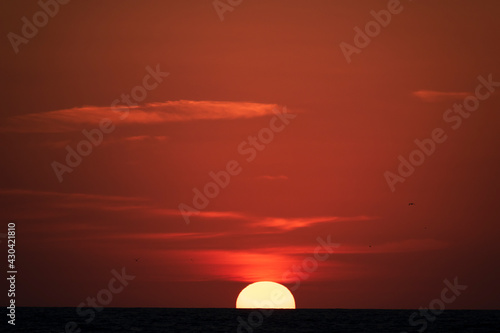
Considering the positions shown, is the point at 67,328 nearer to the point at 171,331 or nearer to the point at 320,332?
the point at 171,331

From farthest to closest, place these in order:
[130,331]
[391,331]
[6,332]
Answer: [391,331]
[130,331]
[6,332]

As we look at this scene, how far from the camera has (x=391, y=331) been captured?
387 feet

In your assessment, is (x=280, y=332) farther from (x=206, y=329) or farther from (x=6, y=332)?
(x=6, y=332)

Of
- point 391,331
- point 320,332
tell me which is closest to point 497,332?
point 391,331

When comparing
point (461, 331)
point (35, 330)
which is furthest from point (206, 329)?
point (461, 331)

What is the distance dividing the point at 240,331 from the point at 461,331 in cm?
3775

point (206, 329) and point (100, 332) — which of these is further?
point (206, 329)

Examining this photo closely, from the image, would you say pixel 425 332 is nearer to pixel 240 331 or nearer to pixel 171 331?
pixel 240 331

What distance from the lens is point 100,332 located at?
104 meters

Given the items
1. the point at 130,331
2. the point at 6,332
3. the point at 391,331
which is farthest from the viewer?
the point at 391,331

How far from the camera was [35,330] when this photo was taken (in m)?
106

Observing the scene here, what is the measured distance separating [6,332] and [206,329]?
3188cm

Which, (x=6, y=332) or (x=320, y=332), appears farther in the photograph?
(x=320, y=332)

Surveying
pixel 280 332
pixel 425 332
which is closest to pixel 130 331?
pixel 280 332
